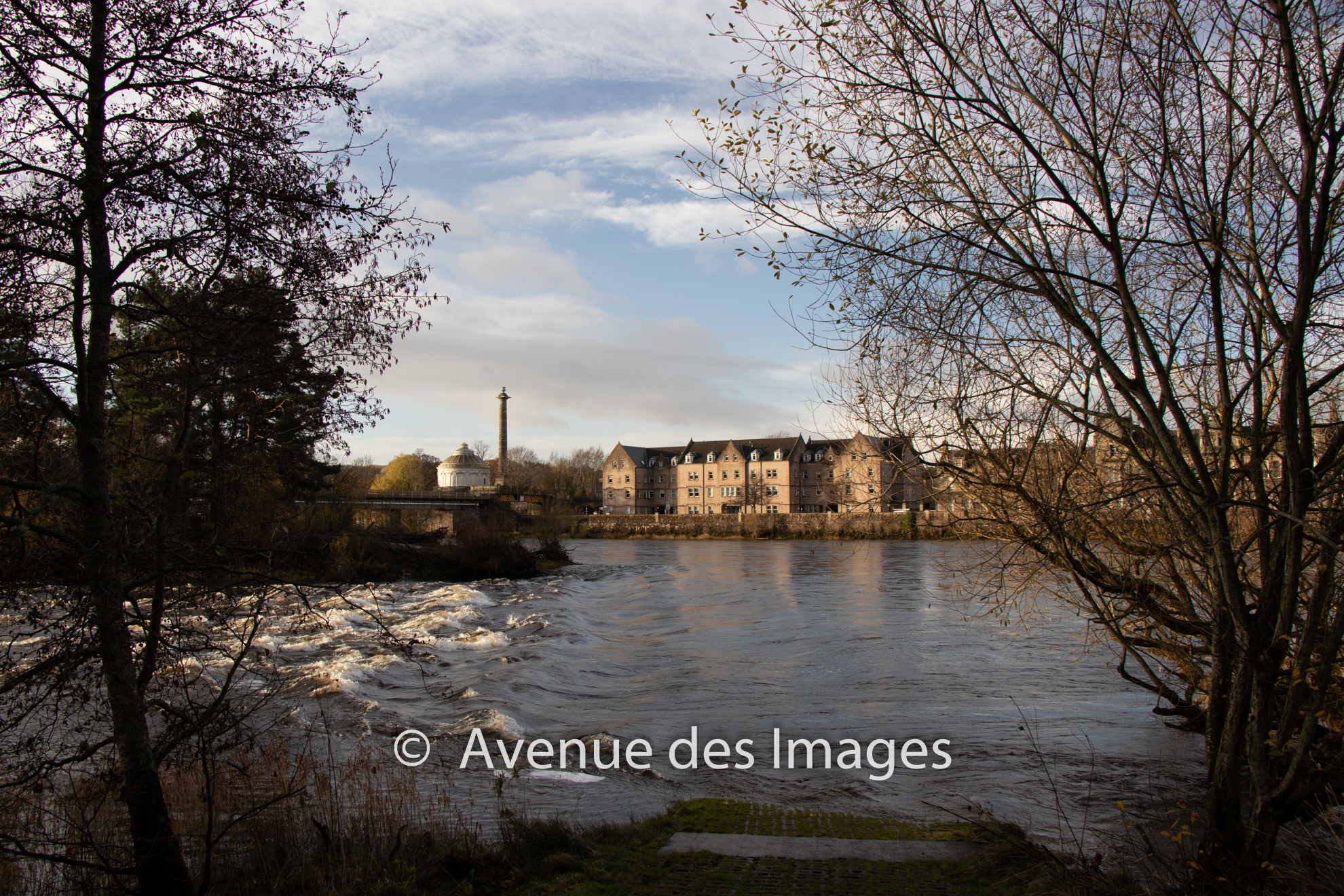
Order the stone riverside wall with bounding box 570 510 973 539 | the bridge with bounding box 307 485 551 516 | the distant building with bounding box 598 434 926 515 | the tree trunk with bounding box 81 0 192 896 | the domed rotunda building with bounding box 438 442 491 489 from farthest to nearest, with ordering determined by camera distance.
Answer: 1. the domed rotunda building with bounding box 438 442 491 489
2. the distant building with bounding box 598 434 926 515
3. the stone riverside wall with bounding box 570 510 973 539
4. the bridge with bounding box 307 485 551 516
5. the tree trunk with bounding box 81 0 192 896

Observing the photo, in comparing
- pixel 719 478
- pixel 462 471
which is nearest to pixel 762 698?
pixel 719 478

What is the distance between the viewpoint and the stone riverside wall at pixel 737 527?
62750 millimetres

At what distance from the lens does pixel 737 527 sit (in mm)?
77875

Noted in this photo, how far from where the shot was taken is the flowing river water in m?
8.67

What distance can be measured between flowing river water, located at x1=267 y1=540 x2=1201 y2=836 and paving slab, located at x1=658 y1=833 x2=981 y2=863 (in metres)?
1.01

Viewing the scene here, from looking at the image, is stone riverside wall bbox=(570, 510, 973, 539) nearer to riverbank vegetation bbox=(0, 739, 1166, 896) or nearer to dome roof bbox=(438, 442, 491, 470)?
dome roof bbox=(438, 442, 491, 470)

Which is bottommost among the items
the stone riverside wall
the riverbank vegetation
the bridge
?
the stone riverside wall

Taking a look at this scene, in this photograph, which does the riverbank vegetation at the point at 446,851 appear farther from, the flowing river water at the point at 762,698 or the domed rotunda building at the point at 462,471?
the domed rotunda building at the point at 462,471

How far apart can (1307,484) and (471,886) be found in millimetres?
5708

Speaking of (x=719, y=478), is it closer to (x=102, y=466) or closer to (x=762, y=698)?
(x=762, y=698)

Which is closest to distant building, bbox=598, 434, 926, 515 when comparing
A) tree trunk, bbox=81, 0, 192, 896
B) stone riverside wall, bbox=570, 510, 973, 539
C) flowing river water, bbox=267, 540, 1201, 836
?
stone riverside wall, bbox=570, 510, 973, 539

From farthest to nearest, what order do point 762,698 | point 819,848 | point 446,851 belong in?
1. point 762,698
2. point 819,848
3. point 446,851

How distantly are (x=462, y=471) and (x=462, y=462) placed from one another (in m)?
1.43

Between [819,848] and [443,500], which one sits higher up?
[443,500]
